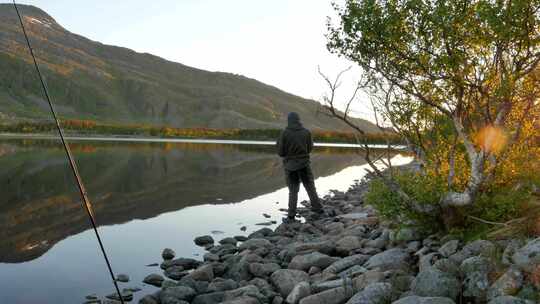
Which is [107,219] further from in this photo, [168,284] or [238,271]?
[168,284]

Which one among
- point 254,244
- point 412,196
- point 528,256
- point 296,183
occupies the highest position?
point 412,196

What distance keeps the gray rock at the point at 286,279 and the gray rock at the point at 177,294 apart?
58.5 inches

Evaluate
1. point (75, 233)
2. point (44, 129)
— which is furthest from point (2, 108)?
point (75, 233)

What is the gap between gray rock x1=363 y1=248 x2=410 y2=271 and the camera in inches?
350

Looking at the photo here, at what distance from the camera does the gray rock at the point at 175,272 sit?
1077 centimetres

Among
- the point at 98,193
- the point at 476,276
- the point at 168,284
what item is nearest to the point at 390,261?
the point at 476,276

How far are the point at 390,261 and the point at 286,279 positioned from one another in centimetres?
188

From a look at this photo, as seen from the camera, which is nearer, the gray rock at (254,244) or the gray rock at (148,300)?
the gray rock at (148,300)

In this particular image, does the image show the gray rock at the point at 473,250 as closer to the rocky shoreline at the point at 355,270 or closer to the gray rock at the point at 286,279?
the rocky shoreline at the point at 355,270

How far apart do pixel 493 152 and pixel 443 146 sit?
2.54 m

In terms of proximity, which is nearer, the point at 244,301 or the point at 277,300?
the point at 244,301

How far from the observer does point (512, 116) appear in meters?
10.7

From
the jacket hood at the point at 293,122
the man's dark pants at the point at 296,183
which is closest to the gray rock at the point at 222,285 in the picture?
the man's dark pants at the point at 296,183

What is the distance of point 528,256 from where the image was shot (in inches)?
267
